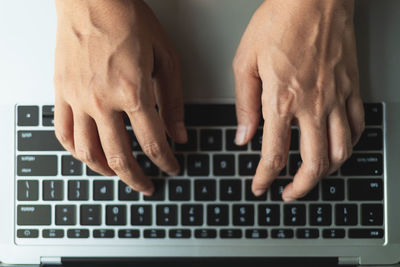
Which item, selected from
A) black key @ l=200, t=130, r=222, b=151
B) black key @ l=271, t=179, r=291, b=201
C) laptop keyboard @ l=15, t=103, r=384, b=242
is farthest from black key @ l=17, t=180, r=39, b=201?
black key @ l=271, t=179, r=291, b=201

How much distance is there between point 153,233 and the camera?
58cm

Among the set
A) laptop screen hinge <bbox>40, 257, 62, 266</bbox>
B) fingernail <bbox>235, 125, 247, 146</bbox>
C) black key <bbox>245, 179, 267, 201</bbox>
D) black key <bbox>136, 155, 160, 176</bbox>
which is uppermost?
fingernail <bbox>235, 125, 247, 146</bbox>

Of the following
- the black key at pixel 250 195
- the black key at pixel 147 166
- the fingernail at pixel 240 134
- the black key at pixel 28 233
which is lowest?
the black key at pixel 28 233

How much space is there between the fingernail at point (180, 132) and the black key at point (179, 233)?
16 centimetres

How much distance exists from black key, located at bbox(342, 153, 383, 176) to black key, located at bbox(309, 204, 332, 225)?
72 mm

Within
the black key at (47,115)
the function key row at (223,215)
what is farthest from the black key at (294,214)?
the black key at (47,115)

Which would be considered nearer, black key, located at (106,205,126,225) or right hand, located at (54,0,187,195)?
right hand, located at (54,0,187,195)

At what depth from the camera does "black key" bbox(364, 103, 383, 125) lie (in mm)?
568

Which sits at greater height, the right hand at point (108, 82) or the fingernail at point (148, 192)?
the right hand at point (108, 82)

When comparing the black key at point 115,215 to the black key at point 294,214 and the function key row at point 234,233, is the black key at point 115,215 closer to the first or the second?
the function key row at point 234,233

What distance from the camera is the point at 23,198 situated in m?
0.58

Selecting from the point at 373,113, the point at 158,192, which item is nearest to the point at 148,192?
the point at 158,192

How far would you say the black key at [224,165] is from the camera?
1.87ft

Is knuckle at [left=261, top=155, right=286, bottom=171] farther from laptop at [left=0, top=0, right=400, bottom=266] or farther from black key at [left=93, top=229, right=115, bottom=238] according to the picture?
black key at [left=93, top=229, right=115, bottom=238]
